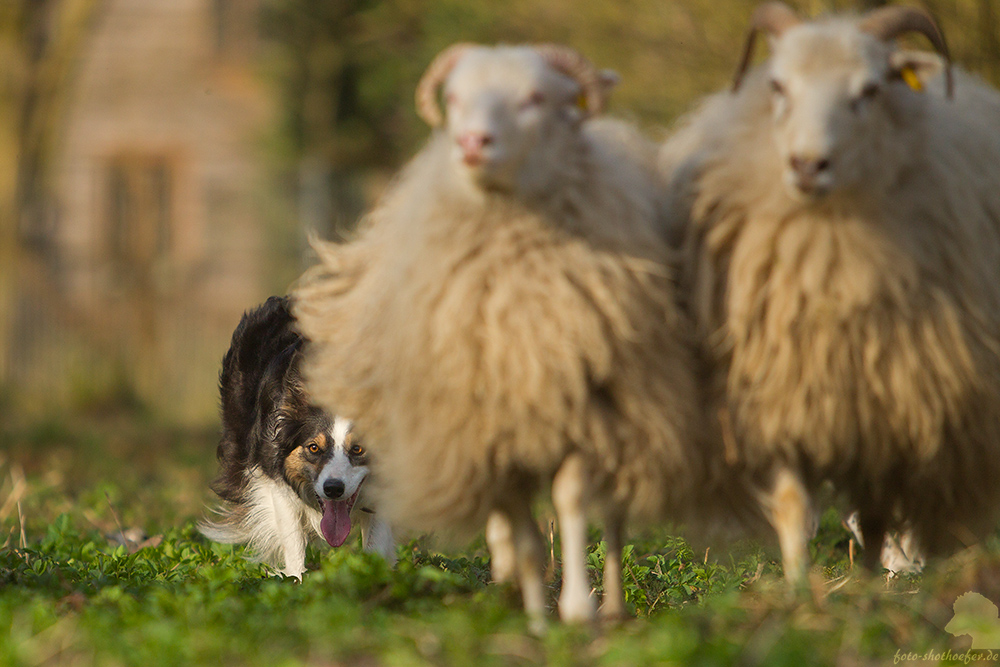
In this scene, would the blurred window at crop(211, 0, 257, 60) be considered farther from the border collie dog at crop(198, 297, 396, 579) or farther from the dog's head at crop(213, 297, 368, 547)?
the dog's head at crop(213, 297, 368, 547)

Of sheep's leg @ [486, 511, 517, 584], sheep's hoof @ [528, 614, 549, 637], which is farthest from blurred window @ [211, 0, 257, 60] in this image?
sheep's hoof @ [528, 614, 549, 637]

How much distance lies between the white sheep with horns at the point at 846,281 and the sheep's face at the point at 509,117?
0.59m

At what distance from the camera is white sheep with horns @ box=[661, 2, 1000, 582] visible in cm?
351

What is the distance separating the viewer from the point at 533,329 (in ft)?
11.3

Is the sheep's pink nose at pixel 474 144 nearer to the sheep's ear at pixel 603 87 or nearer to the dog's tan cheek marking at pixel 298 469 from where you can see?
the sheep's ear at pixel 603 87

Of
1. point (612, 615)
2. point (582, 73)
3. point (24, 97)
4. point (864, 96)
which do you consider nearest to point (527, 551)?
point (612, 615)

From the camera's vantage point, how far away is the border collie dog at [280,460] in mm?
4734

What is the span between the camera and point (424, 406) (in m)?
3.60

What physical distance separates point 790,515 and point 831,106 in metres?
1.25

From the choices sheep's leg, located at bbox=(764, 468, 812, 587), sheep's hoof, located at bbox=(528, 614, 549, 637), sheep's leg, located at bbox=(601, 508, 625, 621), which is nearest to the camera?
sheep's hoof, located at bbox=(528, 614, 549, 637)

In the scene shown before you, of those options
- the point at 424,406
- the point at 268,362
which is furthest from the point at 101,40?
the point at 424,406

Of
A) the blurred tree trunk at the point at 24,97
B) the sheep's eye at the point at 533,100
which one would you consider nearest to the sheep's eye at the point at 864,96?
the sheep's eye at the point at 533,100

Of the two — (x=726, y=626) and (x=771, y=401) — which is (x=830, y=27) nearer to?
(x=771, y=401)

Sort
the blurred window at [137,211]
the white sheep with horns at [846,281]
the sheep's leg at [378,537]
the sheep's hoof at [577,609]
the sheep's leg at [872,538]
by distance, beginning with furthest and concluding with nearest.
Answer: the blurred window at [137,211]
the sheep's leg at [378,537]
the sheep's leg at [872,538]
the white sheep with horns at [846,281]
the sheep's hoof at [577,609]
